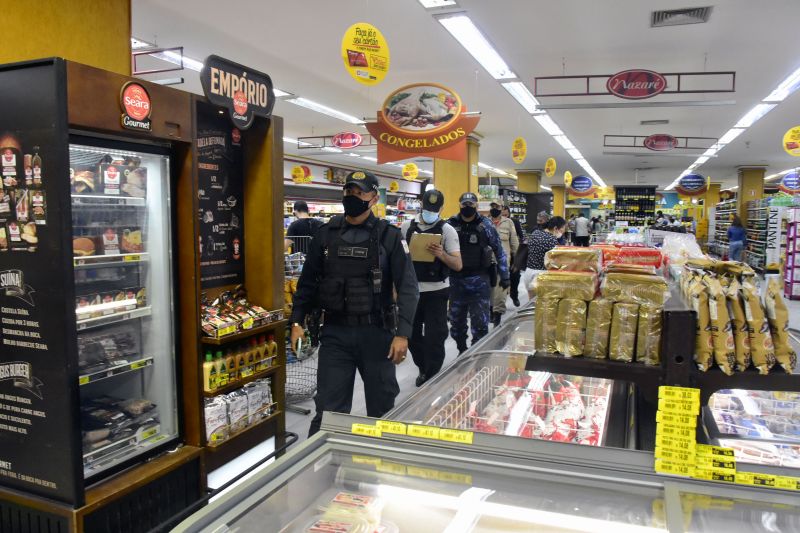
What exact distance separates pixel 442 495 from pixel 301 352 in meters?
5.01

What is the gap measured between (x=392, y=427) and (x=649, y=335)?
74 centimetres

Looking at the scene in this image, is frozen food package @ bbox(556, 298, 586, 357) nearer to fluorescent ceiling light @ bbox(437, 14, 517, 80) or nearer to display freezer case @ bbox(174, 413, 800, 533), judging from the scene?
display freezer case @ bbox(174, 413, 800, 533)

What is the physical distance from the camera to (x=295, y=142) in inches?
672

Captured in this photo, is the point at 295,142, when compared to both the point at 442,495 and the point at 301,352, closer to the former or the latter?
the point at 301,352

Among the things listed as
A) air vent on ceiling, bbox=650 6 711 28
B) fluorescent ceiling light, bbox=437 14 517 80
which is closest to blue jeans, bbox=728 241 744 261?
fluorescent ceiling light, bbox=437 14 517 80

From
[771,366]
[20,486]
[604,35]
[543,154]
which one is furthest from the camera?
[543,154]

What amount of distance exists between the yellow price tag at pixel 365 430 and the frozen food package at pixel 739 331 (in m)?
0.94

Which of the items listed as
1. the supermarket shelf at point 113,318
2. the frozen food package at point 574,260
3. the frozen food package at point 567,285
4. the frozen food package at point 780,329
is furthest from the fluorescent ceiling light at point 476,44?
the frozen food package at point 780,329

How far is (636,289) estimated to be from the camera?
1569 mm

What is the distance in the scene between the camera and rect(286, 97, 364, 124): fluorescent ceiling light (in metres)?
11.2

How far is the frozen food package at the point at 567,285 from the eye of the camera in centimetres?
164

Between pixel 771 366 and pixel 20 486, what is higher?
pixel 771 366

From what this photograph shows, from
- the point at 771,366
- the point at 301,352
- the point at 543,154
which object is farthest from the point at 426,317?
the point at 543,154

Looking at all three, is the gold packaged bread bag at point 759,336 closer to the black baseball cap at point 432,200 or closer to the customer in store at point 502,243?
the black baseball cap at point 432,200
